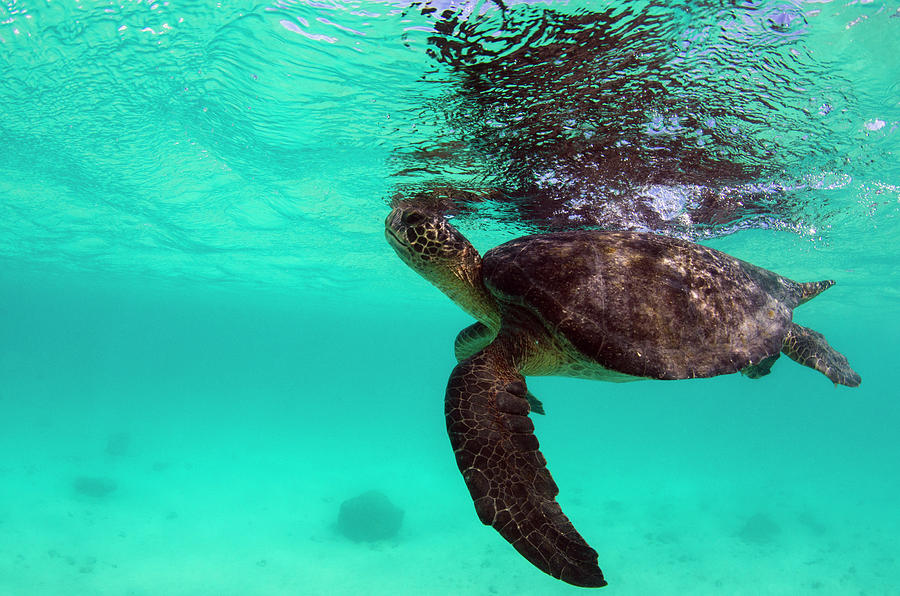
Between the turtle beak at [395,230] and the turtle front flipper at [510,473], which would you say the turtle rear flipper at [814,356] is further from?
the turtle beak at [395,230]

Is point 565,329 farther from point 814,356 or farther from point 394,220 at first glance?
point 814,356

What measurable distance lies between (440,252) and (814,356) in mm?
4872

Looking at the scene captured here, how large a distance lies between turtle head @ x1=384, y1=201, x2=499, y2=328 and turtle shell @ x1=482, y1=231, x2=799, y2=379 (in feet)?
0.90

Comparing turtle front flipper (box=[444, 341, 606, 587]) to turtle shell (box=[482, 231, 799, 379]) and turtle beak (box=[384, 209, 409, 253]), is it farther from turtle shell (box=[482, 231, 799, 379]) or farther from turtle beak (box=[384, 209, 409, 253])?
turtle beak (box=[384, 209, 409, 253])

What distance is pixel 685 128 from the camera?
683 cm

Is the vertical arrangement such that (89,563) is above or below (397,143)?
below

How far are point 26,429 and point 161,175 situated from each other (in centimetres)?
5291

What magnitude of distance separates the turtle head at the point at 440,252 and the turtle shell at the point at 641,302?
0.90 ft

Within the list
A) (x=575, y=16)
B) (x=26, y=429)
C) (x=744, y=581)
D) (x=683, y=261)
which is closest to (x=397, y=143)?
(x=575, y=16)

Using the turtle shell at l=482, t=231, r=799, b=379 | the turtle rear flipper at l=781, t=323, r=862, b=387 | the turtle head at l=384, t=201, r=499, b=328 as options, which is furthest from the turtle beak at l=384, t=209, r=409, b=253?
the turtle rear flipper at l=781, t=323, r=862, b=387

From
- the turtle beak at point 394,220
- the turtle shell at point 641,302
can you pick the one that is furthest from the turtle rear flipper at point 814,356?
the turtle beak at point 394,220

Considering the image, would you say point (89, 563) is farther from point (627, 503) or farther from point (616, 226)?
point (627, 503)

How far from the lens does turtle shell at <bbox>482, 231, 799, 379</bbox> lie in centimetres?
402

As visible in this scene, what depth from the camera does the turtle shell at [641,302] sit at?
402 cm
